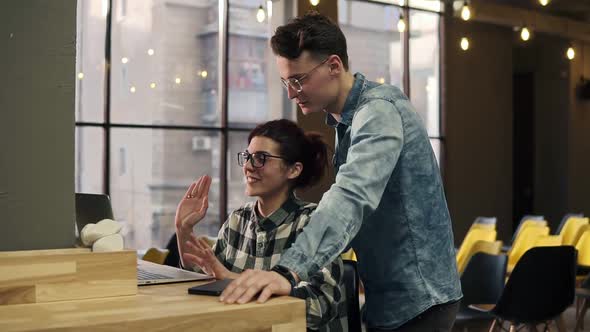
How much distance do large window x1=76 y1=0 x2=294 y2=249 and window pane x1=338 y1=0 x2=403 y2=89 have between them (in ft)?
4.39

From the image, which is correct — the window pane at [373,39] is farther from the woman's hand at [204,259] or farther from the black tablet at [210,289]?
the black tablet at [210,289]

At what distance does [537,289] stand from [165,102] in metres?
5.73

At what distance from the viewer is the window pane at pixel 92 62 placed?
29.0 feet

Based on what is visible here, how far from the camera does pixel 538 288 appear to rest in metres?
4.84

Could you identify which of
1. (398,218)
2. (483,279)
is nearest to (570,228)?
(483,279)

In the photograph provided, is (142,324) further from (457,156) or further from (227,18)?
(457,156)

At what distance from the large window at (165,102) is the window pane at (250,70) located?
0.04 feet

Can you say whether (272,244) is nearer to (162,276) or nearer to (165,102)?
(162,276)

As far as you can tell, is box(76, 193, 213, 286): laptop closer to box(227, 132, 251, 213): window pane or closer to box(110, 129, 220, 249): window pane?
box(110, 129, 220, 249): window pane

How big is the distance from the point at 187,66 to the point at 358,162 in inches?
315

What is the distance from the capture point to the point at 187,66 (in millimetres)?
9648

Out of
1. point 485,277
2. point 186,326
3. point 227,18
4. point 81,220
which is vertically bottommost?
point 485,277

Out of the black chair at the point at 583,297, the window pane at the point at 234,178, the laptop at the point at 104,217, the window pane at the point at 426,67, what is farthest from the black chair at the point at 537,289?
the window pane at the point at 426,67

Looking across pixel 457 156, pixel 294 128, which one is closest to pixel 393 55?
pixel 457 156
